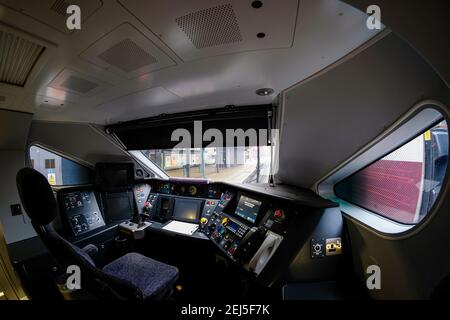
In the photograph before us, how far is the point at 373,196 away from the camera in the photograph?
6.04ft

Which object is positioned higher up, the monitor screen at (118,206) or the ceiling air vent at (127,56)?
the ceiling air vent at (127,56)

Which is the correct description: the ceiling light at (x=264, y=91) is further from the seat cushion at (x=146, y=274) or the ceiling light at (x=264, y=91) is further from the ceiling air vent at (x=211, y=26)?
the seat cushion at (x=146, y=274)

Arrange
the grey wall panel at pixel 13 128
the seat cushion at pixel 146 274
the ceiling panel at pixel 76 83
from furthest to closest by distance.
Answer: the grey wall panel at pixel 13 128 < the seat cushion at pixel 146 274 < the ceiling panel at pixel 76 83

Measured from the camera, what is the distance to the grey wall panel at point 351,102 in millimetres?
967

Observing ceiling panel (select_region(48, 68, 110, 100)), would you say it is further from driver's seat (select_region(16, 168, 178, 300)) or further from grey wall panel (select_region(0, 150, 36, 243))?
grey wall panel (select_region(0, 150, 36, 243))

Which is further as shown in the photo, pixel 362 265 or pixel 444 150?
pixel 362 265

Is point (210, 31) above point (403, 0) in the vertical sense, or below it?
above

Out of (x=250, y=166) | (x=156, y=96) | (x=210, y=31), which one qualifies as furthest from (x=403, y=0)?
(x=250, y=166)

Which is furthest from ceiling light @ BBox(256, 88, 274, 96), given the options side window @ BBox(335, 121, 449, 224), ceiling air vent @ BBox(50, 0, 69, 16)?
ceiling air vent @ BBox(50, 0, 69, 16)

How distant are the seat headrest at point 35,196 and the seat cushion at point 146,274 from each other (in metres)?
0.83

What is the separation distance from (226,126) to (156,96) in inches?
37.9

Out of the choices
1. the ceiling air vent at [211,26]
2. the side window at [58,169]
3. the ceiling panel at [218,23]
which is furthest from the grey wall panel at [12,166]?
the ceiling air vent at [211,26]

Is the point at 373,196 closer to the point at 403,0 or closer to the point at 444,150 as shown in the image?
the point at 444,150

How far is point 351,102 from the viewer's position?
4.31ft
